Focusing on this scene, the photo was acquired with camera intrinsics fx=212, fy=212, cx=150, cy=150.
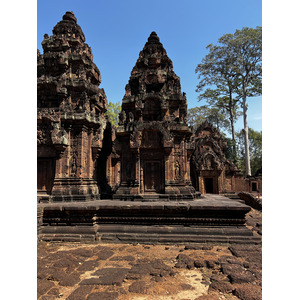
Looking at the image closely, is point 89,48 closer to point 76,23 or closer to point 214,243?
point 76,23

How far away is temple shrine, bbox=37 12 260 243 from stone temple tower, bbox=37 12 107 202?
5 cm

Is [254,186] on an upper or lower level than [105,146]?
lower

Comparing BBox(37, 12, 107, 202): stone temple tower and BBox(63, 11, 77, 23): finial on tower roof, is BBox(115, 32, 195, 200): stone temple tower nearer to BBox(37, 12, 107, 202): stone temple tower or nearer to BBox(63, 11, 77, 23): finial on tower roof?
BBox(37, 12, 107, 202): stone temple tower

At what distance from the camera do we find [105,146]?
40.7 feet

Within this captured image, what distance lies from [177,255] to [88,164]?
21.9 feet

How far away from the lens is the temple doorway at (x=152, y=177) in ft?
32.3

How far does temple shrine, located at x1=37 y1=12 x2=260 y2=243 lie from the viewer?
700cm

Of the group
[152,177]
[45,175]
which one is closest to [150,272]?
[152,177]

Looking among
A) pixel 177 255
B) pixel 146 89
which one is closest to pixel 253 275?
pixel 177 255

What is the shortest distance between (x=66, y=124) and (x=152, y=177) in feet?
16.3

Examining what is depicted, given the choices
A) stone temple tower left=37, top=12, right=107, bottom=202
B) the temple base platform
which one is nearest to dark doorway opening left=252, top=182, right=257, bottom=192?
the temple base platform

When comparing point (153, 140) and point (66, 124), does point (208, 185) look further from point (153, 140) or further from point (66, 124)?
point (66, 124)

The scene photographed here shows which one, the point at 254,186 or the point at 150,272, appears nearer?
the point at 150,272

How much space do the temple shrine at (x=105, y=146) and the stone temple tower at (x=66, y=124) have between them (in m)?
0.05
